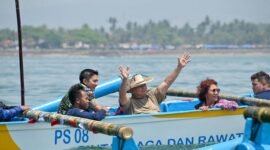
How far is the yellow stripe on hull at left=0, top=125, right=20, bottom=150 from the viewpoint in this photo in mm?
10875

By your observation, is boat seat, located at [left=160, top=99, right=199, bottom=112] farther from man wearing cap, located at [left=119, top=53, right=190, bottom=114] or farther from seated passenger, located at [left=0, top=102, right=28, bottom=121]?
seated passenger, located at [left=0, top=102, right=28, bottom=121]

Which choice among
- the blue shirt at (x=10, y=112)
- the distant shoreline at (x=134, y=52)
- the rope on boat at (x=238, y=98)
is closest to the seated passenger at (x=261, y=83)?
the rope on boat at (x=238, y=98)

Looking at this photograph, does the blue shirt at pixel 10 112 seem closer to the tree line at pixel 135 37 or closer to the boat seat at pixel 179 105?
the boat seat at pixel 179 105

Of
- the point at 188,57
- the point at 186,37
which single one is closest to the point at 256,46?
the point at 186,37

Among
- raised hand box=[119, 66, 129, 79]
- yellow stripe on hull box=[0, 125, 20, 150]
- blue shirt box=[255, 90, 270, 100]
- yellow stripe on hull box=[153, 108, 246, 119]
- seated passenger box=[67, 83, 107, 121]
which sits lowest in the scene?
yellow stripe on hull box=[0, 125, 20, 150]

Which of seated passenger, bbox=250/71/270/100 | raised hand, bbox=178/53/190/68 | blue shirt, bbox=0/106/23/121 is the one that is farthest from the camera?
seated passenger, bbox=250/71/270/100

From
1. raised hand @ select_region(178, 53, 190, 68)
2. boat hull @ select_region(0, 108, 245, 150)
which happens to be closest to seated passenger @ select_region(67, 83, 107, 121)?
A: boat hull @ select_region(0, 108, 245, 150)

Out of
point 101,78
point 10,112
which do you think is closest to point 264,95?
point 10,112

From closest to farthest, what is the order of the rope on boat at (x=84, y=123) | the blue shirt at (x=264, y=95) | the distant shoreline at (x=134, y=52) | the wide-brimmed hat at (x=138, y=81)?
1. the rope on boat at (x=84, y=123)
2. the wide-brimmed hat at (x=138, y=81)
3. the blue shirt at (x=264, y=95)
4. the distant shoreline at (x=134, y=52)

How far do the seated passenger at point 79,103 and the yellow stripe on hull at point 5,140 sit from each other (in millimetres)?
881

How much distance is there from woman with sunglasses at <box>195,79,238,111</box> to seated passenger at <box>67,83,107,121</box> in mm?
1942

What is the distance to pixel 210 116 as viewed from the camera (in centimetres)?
1205

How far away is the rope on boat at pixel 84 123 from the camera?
8.80 m

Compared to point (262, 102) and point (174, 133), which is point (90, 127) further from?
point (262, 102)
